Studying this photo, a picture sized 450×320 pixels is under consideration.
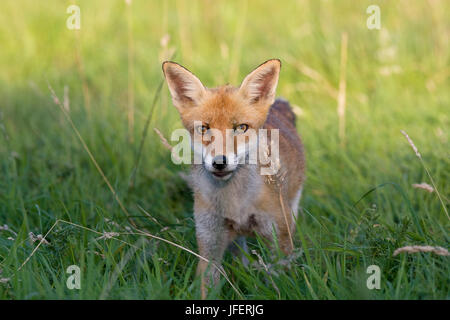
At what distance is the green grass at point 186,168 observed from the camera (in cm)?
325

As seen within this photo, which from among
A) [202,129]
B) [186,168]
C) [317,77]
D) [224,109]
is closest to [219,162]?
[202,129]

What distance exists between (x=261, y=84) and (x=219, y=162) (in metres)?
0.81

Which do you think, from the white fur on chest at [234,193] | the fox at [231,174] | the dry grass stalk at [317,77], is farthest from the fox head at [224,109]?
the dry grass stalk at [317,77]

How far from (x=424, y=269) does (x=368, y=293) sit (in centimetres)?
60

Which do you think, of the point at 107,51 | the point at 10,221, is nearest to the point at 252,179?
the point at 10,221

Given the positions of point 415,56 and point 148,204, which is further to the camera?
point 415,56

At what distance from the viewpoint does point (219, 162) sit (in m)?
3.27

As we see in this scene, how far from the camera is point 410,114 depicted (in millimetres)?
6094

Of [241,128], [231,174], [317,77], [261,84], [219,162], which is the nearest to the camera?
[219,162]

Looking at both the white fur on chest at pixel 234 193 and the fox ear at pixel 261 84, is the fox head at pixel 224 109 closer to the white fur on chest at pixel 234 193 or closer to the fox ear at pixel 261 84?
the fox ear at pixel 261 84

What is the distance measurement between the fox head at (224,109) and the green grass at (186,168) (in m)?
0.74

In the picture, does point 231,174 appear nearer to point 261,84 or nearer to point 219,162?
point 219,162

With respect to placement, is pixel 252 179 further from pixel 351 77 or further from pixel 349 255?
pixel 351 77

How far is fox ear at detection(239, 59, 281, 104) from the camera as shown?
143 inches
